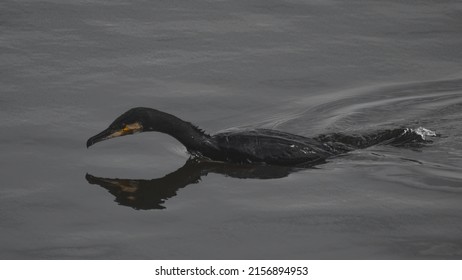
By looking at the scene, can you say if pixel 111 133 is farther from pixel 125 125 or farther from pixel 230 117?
pixel 230 117

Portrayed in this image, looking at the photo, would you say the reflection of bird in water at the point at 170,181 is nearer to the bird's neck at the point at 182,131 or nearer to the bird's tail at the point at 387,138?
the bird's neck at the point at 182,131

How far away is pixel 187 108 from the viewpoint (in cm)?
1130

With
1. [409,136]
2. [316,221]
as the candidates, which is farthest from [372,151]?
[316,221]

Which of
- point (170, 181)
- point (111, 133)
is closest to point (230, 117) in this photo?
point (170, 181)

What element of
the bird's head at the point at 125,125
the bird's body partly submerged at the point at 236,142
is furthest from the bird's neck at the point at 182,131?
the bird's head at the point at 125,125

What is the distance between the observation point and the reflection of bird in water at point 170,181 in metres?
9.13

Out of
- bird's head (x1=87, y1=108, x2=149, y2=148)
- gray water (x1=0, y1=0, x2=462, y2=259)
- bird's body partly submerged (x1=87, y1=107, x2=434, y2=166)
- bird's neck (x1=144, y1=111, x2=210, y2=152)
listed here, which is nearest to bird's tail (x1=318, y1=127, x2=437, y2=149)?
gray water (x1=0, y1=0, x2=462, y2=259)

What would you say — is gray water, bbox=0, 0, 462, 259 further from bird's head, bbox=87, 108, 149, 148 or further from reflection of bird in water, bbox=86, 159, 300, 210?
bird's head, bbox=87, 108, 149, 148

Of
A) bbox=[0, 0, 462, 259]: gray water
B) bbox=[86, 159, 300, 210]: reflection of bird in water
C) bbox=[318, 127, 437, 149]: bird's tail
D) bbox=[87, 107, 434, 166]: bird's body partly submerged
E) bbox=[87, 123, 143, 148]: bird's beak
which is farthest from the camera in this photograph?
bbox=[318, 127, 437, 149]: bird's tail

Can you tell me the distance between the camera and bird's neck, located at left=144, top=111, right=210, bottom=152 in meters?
9.97

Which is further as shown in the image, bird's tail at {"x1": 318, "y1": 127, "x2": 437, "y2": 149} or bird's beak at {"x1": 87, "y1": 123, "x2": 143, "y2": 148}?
bird's tail at {"x1": 318, "y1": 127, "x2": 437, "y2": 149}

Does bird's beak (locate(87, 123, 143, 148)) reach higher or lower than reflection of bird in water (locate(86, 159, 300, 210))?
higher

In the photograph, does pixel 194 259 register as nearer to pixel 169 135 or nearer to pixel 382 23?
pixel 169 135

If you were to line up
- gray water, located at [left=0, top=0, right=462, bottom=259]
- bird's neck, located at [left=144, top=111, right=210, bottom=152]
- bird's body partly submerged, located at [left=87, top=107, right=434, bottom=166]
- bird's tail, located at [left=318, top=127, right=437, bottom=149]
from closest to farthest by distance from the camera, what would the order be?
gray water, located at [left=0, top=0, right=462, bottom=259] < bird's body partly submerged, located at [left=87, top=107, right=434, bottom=166] < bird's neck, located at [left=144, top=111, right=210, bottom=152] < bird's tail, located at [left=318, top=127, right=437, bottom=149]
